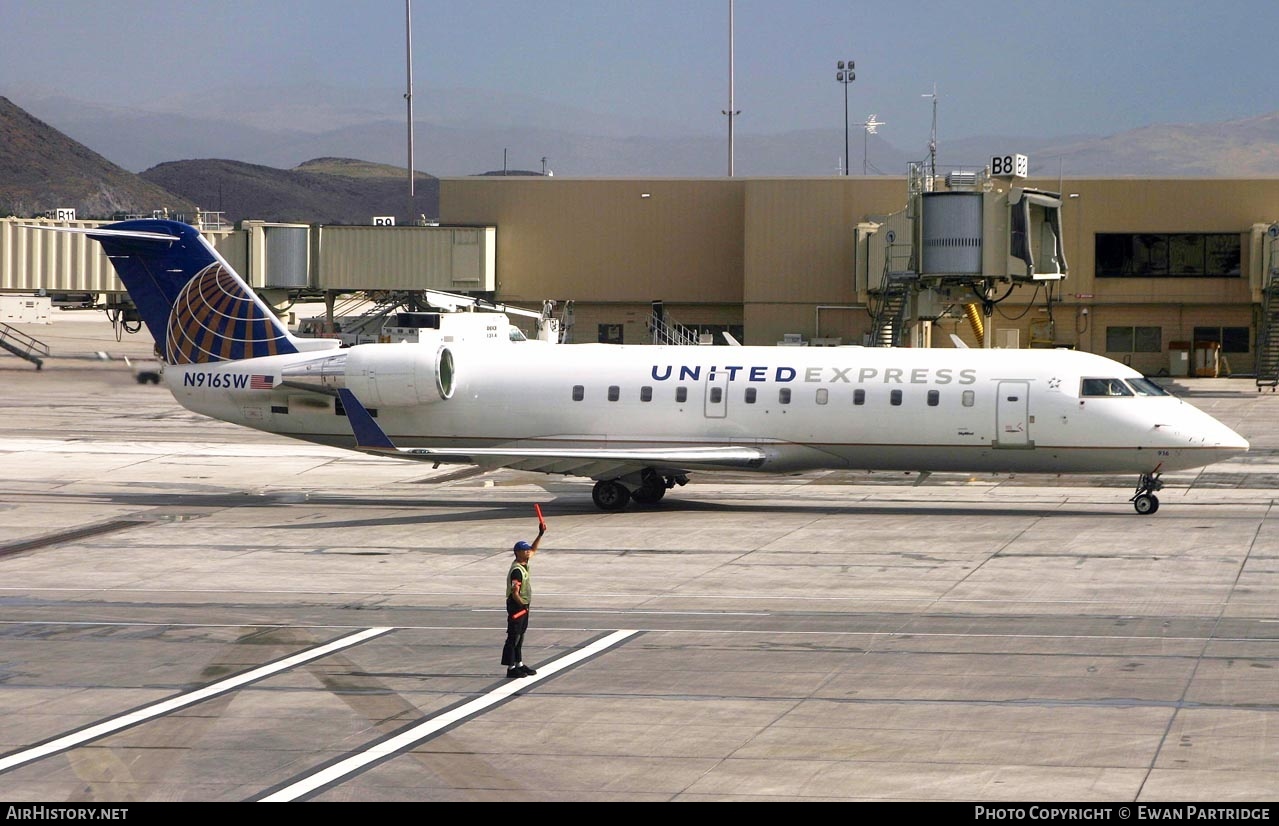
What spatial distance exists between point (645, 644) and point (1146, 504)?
15.2 metres

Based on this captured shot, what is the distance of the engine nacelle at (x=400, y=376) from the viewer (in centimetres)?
3338

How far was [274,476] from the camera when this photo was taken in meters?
40.1

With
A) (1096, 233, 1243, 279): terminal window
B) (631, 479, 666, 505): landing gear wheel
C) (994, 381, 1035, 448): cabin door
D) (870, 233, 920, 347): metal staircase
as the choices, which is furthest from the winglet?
(1096, 233, 1243, 279): terminal window

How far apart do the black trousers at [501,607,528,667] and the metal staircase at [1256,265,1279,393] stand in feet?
165

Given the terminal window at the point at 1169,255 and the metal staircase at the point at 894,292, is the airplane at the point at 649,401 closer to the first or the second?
the metal staircase at the point at 894,292

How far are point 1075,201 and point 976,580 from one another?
46.7m

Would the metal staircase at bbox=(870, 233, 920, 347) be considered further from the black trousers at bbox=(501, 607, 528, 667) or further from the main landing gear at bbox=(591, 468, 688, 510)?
the black trousers at bbox=(501, 607, 528, 667)

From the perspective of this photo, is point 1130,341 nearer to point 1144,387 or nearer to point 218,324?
point 1144,387

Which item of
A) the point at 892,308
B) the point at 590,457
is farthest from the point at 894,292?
the point at 590,457

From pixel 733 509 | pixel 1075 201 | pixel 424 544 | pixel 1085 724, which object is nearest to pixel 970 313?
pixel 1075 201

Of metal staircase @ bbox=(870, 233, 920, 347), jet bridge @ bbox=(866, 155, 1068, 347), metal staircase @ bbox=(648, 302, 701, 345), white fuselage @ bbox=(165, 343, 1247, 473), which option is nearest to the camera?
white fuselage @ bbox=(165, 343, 1247, 473)

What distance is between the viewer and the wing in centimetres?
3169

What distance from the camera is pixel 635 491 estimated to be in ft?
111

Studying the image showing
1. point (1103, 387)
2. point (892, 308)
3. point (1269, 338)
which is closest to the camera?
point (1103, 387)
